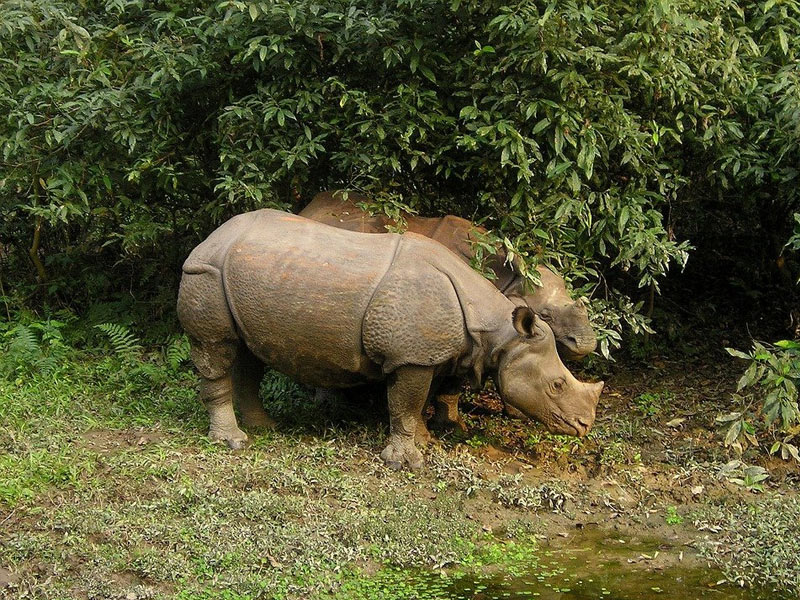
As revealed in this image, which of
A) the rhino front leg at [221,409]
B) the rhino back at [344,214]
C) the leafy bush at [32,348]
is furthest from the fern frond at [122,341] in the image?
the rhino back at [344,214]

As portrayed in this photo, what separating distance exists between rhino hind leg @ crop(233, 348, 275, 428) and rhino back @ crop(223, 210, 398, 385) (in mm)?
518

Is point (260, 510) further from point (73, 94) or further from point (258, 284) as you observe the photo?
point (73, 94)

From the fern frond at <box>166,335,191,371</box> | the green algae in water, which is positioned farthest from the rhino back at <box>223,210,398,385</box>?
the fern frond at <box>166,335,191,371</box>

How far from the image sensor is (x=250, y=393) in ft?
26.0

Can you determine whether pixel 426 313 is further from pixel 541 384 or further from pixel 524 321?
pixel 541 384

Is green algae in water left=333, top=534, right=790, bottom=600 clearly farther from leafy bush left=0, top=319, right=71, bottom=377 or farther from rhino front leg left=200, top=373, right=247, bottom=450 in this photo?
A: leafy bush left=0, top=319, right=71, bottom=377

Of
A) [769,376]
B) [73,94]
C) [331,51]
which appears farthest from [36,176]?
[769,376]

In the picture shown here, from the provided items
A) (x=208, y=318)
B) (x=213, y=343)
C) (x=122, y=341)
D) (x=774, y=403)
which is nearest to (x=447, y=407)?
(x=213, y=343)

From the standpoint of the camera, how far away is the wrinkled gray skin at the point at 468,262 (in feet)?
24.9

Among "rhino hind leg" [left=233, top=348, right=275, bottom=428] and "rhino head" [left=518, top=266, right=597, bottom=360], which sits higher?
"rhino head" [left=518, top=266, right=597, bottom=360]

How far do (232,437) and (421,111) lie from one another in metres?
2.75

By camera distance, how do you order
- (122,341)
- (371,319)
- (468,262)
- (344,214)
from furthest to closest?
(122,341) → (344,214) → (468,262) → (371,319)

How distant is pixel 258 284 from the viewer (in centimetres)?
712

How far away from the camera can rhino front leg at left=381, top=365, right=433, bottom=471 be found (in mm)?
7195
